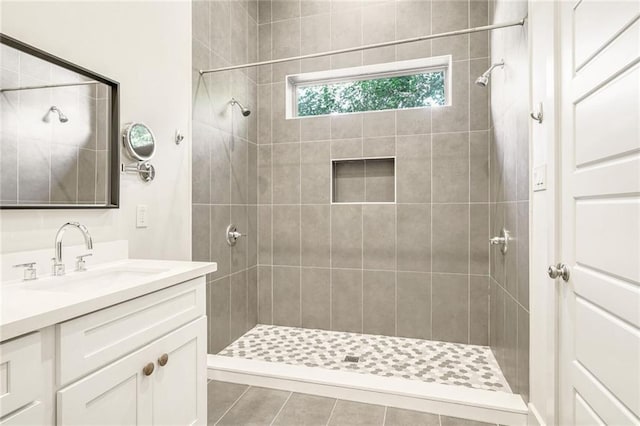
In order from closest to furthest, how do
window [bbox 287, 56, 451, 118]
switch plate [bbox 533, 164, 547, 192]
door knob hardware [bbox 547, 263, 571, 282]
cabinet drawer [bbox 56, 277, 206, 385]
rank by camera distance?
cabinet drawer [bbox 56, 277, 206, 385] < door knob hardware [bbox 547, 263, 571, 282] < switch plate [bbox 533, 164, 547, 192] < window [bbox 287, 56, 451, 118]

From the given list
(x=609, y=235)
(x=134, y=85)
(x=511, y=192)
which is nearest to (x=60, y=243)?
(x=134, y=85)

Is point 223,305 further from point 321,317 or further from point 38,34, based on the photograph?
point 38,34

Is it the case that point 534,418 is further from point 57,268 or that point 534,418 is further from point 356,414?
point 57,268

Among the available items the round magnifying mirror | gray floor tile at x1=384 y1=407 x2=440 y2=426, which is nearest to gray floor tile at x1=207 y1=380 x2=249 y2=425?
gray floor tile at x1=384 y1=407 x2=440 y2=426

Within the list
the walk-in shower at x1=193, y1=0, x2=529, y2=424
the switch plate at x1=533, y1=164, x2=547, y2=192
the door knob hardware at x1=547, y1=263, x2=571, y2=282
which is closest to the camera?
the door knob hardware at x1=547, y1=263, x2=571, y2=282

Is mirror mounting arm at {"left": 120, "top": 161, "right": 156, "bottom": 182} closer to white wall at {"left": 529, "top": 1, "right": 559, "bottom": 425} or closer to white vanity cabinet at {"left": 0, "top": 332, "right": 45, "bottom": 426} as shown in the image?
white vanity cabinet at {"left": 0, "top": 332, "right": 45, "bottom": 426}

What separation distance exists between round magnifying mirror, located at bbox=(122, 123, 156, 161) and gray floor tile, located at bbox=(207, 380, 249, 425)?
142cm

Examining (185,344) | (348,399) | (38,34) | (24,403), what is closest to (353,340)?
(348,399)

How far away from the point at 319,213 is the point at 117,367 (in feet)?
6.82

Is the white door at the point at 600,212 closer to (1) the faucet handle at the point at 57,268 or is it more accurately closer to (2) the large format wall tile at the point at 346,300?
(2) the large format wall tile at the point at 346,300

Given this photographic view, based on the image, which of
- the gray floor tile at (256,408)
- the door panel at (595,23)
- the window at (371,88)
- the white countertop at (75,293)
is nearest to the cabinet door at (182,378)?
the white countertop at (75,293)

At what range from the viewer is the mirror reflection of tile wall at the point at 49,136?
1.20 metres

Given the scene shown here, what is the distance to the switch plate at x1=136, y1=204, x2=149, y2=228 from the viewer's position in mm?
1810

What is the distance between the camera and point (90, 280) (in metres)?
1.35
